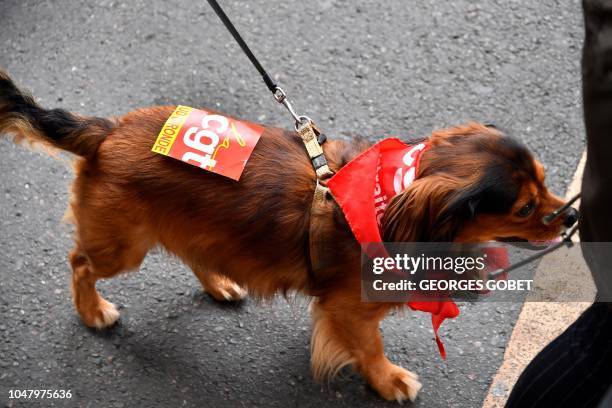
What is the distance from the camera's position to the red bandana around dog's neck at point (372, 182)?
8.70ft

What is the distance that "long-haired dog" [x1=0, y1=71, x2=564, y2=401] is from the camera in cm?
262

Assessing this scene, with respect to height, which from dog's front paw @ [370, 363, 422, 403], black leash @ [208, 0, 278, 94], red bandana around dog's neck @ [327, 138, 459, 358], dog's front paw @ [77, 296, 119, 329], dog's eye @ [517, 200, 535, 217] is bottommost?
dog's front paw @ [370, 363, 422, 403]

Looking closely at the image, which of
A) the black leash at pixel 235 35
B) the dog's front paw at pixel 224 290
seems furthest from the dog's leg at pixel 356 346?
the black leash at pixel 235 35

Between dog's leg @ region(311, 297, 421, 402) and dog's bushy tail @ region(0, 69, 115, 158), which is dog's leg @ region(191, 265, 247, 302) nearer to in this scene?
dog's leg @ region(311, 297, 421, 402)

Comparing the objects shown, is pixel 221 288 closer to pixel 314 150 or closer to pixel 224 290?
pixel 224 290

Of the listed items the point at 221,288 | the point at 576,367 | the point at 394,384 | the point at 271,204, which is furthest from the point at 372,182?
the point at 221,288

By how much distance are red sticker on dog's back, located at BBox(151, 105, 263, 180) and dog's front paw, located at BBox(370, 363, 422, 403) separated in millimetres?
1100

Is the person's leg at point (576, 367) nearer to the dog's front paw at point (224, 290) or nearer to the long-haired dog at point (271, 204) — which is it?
the long-haired dog at point (271, 204)

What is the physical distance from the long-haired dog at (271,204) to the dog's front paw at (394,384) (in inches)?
4.9

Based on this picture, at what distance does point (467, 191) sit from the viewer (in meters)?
2.56

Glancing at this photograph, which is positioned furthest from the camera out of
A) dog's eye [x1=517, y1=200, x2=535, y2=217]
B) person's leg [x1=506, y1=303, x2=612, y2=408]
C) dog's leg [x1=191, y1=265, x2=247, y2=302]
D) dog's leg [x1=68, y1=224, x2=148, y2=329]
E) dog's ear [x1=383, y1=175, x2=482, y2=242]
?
dog's leg [x1=191, y1=265, x2=247, y2=302]

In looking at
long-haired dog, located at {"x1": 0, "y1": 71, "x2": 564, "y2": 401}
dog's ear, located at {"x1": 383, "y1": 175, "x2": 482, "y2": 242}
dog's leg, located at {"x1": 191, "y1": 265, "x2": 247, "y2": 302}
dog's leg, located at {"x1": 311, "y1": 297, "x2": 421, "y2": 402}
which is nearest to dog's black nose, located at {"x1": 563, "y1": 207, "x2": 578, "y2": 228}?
long-haired dog, located at {"x1": 0, "y1": 71, "x2": 564, "y2": 401}

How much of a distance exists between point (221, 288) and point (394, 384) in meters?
0.93

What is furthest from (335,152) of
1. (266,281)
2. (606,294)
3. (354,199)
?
(606,294)
